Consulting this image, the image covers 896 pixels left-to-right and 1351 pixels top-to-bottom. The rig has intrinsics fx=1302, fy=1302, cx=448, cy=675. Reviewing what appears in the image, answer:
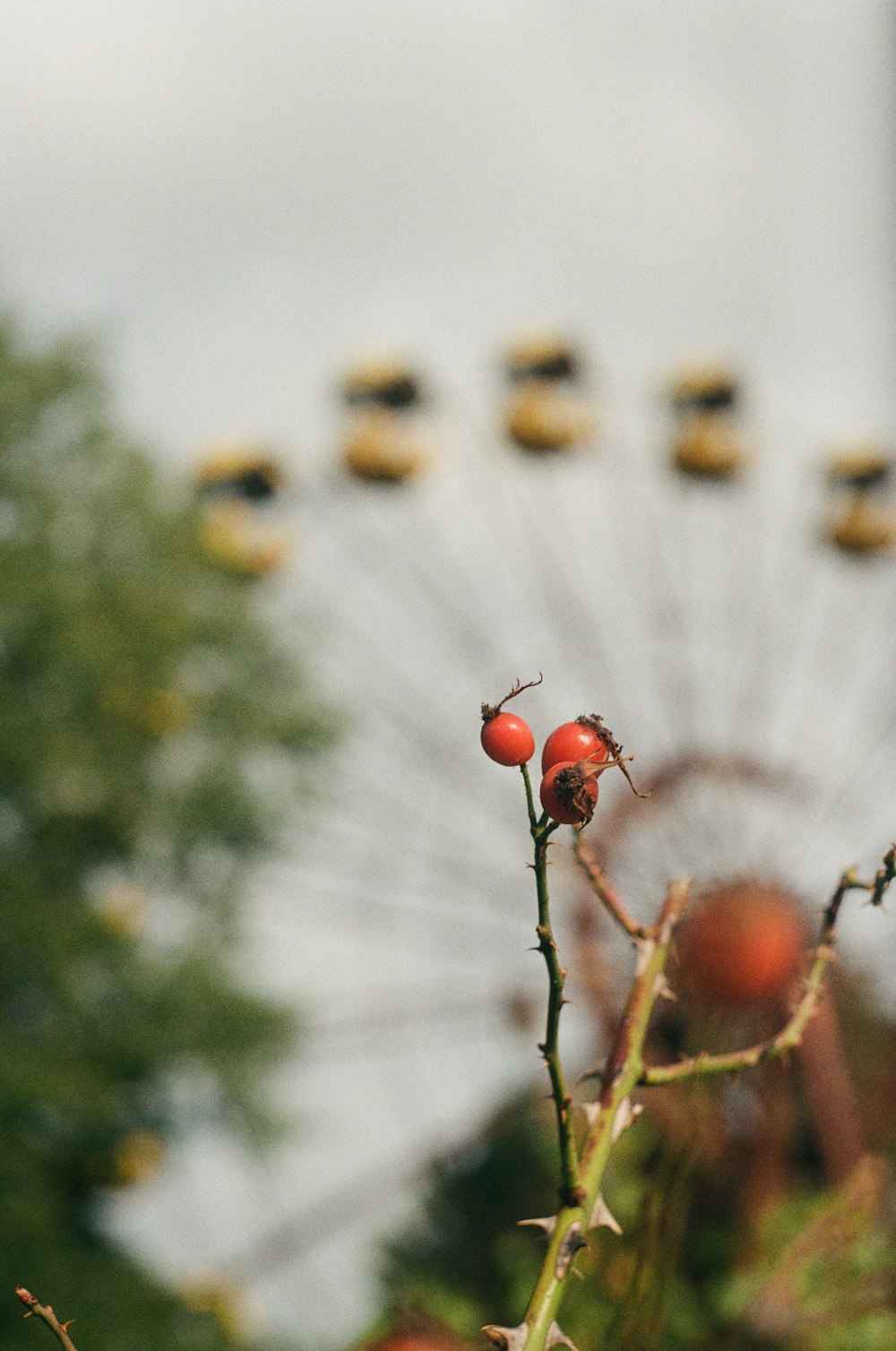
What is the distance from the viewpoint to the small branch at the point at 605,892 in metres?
0.73

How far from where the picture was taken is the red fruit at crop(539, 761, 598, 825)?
1.98ft

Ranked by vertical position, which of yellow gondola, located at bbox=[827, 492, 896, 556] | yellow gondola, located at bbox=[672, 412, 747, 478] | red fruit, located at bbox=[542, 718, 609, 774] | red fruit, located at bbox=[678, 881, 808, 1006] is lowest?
red fruit, located at bbox=[542, 718, 609, 774]

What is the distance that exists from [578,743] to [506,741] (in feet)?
0.12

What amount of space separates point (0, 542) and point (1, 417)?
1.47m

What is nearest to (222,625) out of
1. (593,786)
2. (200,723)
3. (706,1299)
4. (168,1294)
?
(200,723)

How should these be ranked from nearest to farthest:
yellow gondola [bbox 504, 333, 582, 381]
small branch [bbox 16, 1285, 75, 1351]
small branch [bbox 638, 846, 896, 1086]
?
small branch [bbox 16, 1285, 75, 1351]
small branch [bbox 638, 846, 896, 1086]
yellow gondola [bbox 504, 333, 582, 381]

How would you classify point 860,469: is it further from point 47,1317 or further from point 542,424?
point 47,1317

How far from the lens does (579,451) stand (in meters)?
6.80

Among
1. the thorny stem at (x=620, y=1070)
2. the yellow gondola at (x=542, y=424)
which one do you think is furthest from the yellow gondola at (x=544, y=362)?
the thorny stem at (x=620, y=1070)

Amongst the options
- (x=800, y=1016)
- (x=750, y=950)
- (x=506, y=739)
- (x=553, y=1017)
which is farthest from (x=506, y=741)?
(x=750, y=950)

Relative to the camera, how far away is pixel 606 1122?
67 cm

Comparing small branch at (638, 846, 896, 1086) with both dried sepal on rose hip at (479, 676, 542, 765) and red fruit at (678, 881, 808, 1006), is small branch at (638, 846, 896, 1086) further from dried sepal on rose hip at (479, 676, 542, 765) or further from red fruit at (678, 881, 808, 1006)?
red fruit at (678, 881, 808, 1006)

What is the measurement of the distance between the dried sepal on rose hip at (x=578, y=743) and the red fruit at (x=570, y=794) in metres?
0.02

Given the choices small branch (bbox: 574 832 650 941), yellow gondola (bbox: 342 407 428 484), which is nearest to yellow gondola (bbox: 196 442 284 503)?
yellow gondola (bbox: 342 407 428 484)
